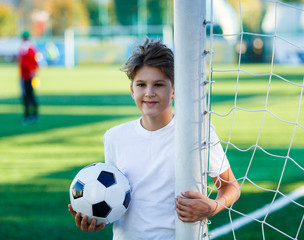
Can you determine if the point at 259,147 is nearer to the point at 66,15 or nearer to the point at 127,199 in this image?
the point at 127,199

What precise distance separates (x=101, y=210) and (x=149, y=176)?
28cm

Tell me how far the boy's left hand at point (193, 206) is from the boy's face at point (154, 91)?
0.41 metres

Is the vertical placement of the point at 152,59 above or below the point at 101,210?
above

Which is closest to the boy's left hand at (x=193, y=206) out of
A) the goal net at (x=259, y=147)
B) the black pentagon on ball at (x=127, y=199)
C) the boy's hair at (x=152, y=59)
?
the goal net at (x=259, y=147)

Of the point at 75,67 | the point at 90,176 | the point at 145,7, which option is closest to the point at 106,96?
the point at 90,176

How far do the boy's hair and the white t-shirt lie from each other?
0.84 feet

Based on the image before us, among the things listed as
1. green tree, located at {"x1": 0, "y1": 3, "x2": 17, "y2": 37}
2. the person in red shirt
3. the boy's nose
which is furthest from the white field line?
green tree, located at {"x1": 0, "y1": 3, "x2": 17, "y2": 37}

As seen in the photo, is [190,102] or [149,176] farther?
[149,176]

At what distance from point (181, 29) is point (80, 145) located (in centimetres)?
577

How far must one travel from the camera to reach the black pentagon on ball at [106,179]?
7.25ft

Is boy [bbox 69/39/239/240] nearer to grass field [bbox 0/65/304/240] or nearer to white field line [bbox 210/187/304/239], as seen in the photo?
grass field [bbox 0/65/304/240]

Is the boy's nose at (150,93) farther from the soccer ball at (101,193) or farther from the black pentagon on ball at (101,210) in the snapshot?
the black pentagon on ball at (101,210)

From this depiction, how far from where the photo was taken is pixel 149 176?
2.12 m

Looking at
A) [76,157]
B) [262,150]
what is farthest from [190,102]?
[76,157]
